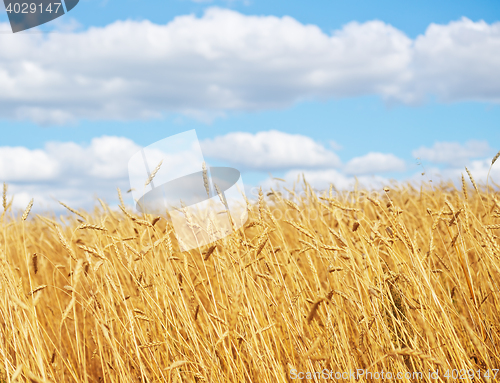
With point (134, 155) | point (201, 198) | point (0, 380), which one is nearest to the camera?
point (0, 380)

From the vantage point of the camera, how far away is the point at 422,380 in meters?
1.71

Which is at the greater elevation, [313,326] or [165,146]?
[165,146]

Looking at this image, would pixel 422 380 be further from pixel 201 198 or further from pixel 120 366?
pixel 201 198

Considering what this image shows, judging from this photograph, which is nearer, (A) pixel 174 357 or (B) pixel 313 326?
(A) pixel 174 357

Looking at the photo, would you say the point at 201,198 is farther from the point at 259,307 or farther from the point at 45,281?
the point at 45,281

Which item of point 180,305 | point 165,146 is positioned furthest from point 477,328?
point 165,146

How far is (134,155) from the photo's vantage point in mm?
2639

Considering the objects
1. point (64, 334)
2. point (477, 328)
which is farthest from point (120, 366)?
point (64, 334)

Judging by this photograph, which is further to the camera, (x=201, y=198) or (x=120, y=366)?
(x=201, y=198)

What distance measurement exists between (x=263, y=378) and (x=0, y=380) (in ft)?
4.43

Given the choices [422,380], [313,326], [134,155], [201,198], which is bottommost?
[422,380]

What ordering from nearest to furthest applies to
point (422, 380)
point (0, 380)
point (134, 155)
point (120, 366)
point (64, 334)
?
point (120, 366) < point (422, 380) < point (0, 380) < point (134, 155) < point (64, 334)

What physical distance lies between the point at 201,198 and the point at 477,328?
185 centimetres

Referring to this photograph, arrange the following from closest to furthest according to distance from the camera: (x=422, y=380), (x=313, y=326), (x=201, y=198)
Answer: (x=422, y=380) → (x=313, y=326) → (x=201, y=198)
